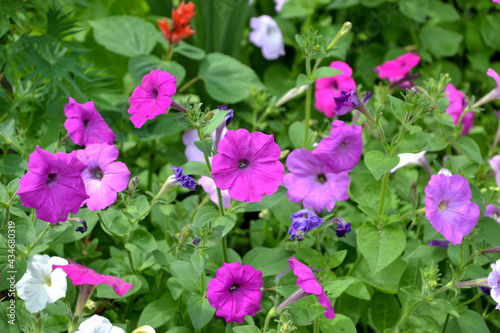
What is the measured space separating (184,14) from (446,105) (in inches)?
30.1

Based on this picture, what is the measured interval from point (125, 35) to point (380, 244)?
1.06m

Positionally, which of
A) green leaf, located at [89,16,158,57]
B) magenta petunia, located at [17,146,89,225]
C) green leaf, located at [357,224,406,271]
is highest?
magenta petunia, located at [17,146,89,225]

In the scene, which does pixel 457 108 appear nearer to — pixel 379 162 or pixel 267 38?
pixel 379 162

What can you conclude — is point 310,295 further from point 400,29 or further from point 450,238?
point 400,29

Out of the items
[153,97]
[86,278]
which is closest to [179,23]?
[153,97]

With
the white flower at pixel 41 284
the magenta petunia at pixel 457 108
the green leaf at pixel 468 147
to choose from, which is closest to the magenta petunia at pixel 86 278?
the white flower at pixel 41 284

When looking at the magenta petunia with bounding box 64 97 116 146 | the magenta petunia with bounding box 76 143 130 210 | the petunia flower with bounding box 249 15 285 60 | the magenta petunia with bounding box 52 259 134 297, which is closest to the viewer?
the magenta petunia with bounding box 52 259 134 297

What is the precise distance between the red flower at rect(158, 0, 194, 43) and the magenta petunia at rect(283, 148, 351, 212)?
22.2 inches

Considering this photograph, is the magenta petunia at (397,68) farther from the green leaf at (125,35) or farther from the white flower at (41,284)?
the white flower at (41,284)

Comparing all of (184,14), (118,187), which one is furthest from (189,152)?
(118,187)

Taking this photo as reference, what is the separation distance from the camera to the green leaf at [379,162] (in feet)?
3.42

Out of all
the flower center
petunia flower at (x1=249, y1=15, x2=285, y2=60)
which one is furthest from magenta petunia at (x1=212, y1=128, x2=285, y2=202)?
petunia flower at (x1=249, y1=15, x2=285, y2=60)

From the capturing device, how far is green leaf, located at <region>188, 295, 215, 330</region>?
104cm

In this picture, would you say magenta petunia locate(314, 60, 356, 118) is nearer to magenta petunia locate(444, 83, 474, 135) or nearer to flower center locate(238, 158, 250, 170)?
magenta petunia locate(444, 83, 474, 135)
